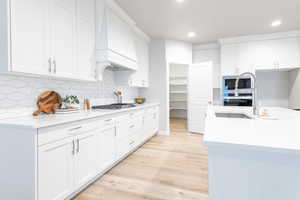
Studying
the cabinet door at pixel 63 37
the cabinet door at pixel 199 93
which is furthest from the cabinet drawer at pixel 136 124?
the cabinet door at pixel 199 93

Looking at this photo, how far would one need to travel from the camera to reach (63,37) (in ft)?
6.30

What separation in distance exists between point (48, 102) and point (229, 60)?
442 cm

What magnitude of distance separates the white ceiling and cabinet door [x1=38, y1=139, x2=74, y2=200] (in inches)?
95.8

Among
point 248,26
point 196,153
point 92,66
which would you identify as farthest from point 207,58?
point 92,66

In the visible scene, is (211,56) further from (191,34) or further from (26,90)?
(26,90)

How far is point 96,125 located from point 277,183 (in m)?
1.74

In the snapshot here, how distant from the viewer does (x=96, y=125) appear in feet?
6.47

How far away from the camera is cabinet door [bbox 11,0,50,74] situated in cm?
142

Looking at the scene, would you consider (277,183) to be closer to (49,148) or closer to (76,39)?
(49,148)

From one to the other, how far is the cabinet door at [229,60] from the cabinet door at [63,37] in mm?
3920

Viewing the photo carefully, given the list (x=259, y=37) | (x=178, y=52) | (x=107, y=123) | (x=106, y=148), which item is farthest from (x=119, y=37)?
(x=259, y=37)

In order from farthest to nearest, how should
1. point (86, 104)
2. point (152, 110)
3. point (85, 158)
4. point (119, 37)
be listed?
point (152, 110) < point (119, 37) < point (86, 104) < point (85, 158)

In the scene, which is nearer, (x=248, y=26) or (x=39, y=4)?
(x=39, y=4)

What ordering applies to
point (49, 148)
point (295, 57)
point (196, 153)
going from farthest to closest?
point (295, 57) < point (196, 153) < point (49, 148)
